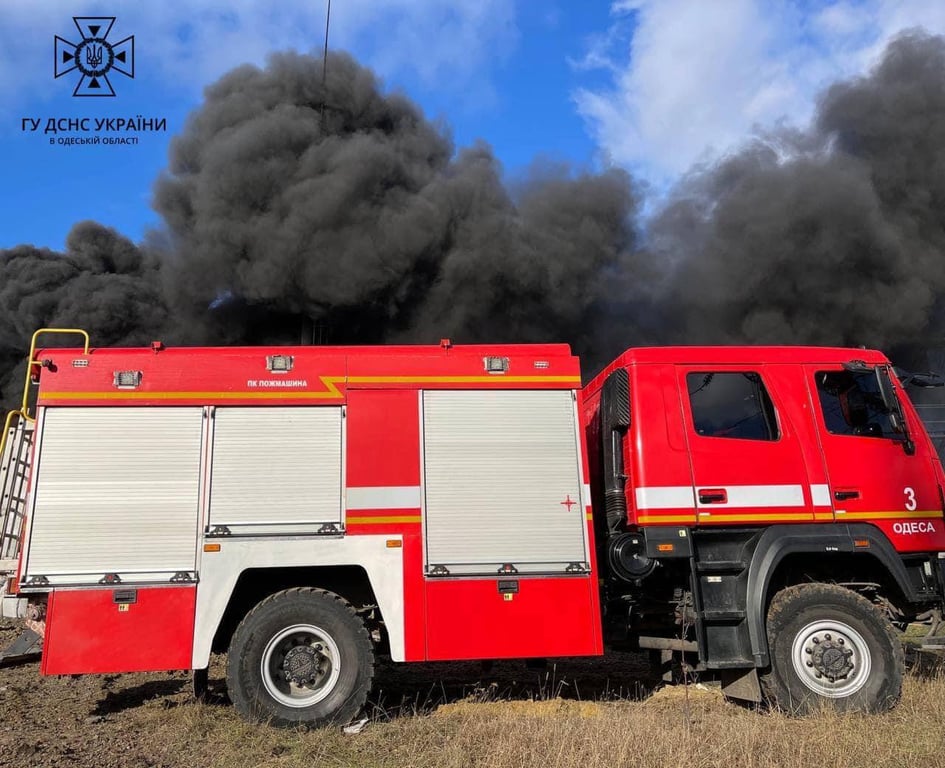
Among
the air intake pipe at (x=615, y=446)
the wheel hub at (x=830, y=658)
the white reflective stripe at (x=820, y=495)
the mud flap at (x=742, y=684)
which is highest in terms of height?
the air intake pipe at (x=615, y=446)

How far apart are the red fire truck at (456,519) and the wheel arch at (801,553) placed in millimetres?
18

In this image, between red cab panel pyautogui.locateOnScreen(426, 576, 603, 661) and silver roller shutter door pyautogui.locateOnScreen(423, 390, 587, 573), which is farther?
silver roller shutter door pyautogui.locateOnScreen(423, 390, 587, 573)

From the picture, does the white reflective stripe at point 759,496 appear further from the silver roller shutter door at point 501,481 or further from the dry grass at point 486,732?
the dry grass at point 486,732

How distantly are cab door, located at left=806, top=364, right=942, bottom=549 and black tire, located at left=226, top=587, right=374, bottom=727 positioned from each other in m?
3.64

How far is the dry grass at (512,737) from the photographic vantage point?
157 inches

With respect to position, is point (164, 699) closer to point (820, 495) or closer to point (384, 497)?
point (384, 497)

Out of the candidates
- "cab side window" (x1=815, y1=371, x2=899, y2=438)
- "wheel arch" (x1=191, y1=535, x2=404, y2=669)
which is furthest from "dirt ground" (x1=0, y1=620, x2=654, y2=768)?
"cab side window" (x1=815, y1=371, x2=899, y2=438)

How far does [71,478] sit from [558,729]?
12.1 feet

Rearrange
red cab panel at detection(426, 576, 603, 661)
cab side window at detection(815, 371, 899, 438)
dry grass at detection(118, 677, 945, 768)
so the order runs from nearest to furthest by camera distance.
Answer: dry grass at detection(118, 677, 945, 768) → red cab panel at detection(426, 576, 603, 661) → cab side window at detection(815, 371, 899, 438)

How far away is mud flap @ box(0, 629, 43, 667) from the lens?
6.50 meters

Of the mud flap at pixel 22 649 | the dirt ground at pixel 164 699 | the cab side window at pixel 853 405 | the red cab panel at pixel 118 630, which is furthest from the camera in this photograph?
the mud flap at pixel 22 649

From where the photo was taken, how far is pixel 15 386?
64.1ft

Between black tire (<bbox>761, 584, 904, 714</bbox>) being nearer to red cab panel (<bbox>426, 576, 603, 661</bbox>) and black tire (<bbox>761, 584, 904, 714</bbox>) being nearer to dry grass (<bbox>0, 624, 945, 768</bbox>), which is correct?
dry grass (<bbox>0, 624, 945, 768</bbox>)

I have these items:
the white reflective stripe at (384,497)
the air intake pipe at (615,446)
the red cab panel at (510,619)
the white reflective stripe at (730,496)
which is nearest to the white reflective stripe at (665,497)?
the white reflective stripe at (730,496)
